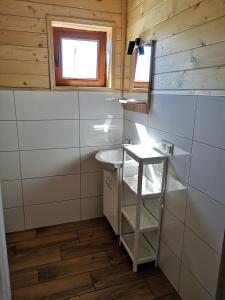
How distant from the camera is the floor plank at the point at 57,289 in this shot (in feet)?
5.14

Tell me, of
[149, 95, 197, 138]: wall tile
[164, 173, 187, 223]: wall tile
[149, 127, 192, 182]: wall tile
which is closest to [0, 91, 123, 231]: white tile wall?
[149, 95, 197, 138]: wall tile

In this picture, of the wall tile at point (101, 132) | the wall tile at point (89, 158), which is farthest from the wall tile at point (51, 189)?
the wall tile at point (101, 132)

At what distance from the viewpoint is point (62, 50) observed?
212 centimetres

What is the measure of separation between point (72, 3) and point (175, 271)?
2308 mm

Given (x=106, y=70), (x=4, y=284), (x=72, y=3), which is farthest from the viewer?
(x=106, y=70)

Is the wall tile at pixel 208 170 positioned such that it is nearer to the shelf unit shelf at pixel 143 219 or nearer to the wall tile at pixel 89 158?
the shelf unit shelf at pixel 143 219

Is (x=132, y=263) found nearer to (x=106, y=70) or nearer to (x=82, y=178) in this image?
(x=82, y=178)

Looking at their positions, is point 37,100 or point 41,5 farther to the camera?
point 37,100

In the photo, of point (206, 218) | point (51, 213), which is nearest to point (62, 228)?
point (51, 213)

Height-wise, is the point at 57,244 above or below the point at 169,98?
below

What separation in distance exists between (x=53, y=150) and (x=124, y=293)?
1.35 metres

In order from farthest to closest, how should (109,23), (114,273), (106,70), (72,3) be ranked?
(106,70)
(109,23)
(72,3)
(114,273)

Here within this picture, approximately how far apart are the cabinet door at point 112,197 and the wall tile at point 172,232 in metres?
0.49

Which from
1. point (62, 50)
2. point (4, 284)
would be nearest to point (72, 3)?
point (62, 50)
